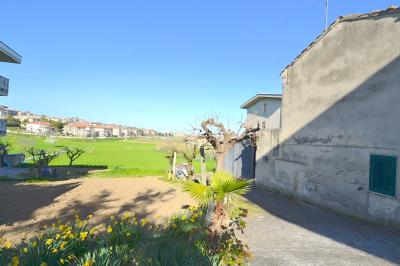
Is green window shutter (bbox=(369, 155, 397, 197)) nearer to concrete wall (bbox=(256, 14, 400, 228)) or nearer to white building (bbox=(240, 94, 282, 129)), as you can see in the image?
concrete wall (bbox=(256, 14, 400, 228))

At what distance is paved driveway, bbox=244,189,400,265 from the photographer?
652 centimetres

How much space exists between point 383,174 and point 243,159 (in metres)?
11.7

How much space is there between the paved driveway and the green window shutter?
3.78 ft

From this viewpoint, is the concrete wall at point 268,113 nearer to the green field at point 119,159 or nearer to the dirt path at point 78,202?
the green field at point 119,159

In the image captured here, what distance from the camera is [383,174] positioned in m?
9.92

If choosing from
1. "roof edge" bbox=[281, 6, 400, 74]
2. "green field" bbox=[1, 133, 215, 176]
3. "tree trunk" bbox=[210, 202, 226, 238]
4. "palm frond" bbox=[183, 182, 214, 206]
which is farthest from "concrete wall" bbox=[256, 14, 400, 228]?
"green field" bbox=[1, 133, 215, 176]

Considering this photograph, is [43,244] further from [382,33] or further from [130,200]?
[382,33]

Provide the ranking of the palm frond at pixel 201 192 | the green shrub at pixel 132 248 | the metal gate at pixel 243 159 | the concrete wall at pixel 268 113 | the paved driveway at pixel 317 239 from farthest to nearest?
the concrete wall at pixel 268 113 → the metal gate at pixel 243 159 → the paved driveway at pixel 317 239 → the palm frond at pixel 201 192 → the green shrub at pixel 132 248

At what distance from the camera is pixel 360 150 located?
1088 cm

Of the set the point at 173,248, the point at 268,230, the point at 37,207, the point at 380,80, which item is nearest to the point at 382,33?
the point at 380,80

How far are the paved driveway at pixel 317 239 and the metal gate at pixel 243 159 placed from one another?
324 inches

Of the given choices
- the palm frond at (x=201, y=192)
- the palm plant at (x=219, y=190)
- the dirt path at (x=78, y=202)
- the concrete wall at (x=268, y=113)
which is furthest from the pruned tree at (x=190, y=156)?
the palm frond at (x=201, y=192)

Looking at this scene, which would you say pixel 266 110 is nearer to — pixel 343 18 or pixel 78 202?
pixel 343 18

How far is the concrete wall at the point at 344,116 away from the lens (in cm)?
998
